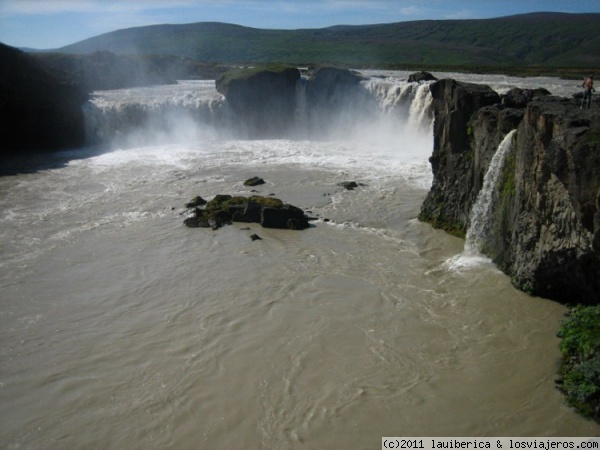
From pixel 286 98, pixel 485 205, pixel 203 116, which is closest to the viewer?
pixel 485 205

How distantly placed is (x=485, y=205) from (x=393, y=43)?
4234 inches

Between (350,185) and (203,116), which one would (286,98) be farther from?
(350,185)

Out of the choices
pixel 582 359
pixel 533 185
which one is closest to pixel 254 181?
pixel 533 185

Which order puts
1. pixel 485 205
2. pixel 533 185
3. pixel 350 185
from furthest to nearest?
pixel 350 185 → pixel 485 205 → pixel 533 185

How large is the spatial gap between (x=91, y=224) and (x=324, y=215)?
9034 mm

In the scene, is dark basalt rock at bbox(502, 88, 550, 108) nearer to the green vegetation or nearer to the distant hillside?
the green vegetation

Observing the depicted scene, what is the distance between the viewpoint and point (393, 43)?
374 feet

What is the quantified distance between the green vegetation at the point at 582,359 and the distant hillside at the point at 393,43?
8317 cm

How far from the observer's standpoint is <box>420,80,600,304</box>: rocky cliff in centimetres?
1048

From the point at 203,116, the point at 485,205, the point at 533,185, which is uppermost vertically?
the point at 533,185

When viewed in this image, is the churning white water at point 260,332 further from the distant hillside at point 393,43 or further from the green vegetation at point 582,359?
the distant hillside at point 393,43

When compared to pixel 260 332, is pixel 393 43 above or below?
above

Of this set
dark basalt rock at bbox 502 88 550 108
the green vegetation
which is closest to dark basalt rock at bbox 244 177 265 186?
dark basalt rock at bbox 502 88 550 108

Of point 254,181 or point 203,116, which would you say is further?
point 203,116
